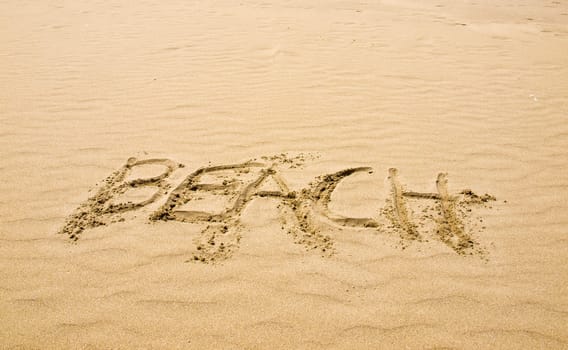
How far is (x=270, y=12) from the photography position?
7375mm

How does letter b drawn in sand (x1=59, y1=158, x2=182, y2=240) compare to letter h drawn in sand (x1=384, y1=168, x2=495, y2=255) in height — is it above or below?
above

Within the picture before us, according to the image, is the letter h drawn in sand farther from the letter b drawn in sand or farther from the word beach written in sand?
the letter b drawn in sand

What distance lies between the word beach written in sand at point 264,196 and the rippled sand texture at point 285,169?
2.7 inches

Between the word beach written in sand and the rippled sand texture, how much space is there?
2.7 inches

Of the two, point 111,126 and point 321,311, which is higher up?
point 111,126

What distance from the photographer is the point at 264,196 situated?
2.68 m

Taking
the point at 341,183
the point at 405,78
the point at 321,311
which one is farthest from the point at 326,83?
the point at 321,311

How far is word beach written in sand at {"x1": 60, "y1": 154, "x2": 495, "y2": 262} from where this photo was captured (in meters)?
2.33

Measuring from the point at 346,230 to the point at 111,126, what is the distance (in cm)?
240

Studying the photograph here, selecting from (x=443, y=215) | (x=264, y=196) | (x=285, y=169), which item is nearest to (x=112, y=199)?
(x=264, y=196)

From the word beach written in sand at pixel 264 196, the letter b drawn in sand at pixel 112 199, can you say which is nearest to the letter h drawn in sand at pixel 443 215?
the word beach written in sand at pixel 264 196

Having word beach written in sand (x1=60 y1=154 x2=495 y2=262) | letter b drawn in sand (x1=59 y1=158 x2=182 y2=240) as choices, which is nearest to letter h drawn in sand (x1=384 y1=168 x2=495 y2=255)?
word beach written in sand (x1=60 y1=154 x2=495 y2=262)

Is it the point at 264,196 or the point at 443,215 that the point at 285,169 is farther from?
the point at 443,215

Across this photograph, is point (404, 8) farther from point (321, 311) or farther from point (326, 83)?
point (321, 311)
